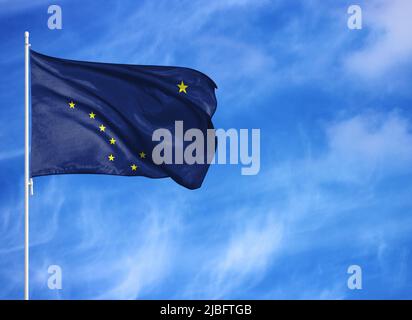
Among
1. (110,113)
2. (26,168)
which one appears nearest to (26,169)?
(26,168)

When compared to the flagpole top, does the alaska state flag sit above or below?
below

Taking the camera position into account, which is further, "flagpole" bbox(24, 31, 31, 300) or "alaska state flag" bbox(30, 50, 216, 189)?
"alaska state flag" bbox(30, 50, 216, 189)

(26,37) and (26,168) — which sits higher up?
(26,37)

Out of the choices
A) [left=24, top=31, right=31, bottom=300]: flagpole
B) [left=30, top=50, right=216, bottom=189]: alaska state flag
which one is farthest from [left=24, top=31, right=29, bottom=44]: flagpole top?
[left=30, top=50, right=216, bottom=189]: alaska state flag

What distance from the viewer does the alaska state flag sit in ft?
93.2

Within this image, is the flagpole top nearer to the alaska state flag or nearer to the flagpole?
the flagpole

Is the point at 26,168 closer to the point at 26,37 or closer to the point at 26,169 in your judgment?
the point at 26,169

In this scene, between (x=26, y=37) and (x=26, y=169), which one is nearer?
(x=26, y=169)

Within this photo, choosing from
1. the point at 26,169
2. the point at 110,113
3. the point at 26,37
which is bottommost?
the point at 26,169

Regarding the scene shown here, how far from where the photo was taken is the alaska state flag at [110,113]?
93.2 ft

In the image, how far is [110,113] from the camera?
29359 millimetres

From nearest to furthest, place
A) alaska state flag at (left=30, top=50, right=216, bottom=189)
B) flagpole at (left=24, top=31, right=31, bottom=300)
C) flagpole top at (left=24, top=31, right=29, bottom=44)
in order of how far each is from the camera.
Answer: flagpole at (left=24, top=31, right=31, bottom=300)
flagpole top at (left=24, top=31, right=29, bottom=44)
alaska state flag at (left=30, top=50, right=216, bottom=189)
